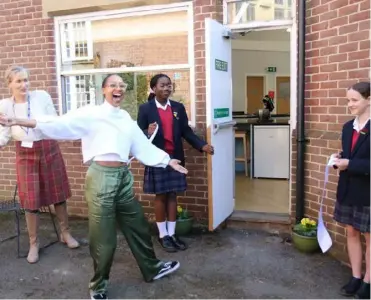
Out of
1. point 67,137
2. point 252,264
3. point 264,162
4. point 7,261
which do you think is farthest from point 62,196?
point 264,162

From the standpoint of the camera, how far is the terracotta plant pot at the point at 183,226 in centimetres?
494

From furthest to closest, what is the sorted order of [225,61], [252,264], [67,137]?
[225,61], [252,264], [67,137]

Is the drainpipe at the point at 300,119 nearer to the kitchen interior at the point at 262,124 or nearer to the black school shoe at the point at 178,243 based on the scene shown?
the kitchen interior at the point at 262,124

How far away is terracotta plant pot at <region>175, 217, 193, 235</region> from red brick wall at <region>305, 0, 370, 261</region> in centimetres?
129

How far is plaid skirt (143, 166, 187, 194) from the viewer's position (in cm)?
451

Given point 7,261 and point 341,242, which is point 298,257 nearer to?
point 341,242

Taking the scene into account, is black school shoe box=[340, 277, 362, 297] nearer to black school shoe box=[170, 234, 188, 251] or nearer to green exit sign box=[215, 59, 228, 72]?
black school shoe box=[170, 234, 188, 251]

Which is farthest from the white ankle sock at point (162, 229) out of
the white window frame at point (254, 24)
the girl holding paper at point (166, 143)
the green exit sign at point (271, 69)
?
the green exit sign at point (271, 69)

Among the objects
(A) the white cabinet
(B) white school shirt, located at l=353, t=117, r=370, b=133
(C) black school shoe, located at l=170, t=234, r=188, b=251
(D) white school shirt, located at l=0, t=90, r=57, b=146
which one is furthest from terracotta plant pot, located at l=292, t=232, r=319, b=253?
(A) the white cabinet

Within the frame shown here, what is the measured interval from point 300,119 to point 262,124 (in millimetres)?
3100

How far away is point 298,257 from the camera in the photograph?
4.35 metres

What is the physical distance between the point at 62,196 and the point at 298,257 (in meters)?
2.48

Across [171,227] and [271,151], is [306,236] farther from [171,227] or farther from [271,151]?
[271,151]

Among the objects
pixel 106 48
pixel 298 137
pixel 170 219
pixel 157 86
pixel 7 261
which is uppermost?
pixel 106 48
